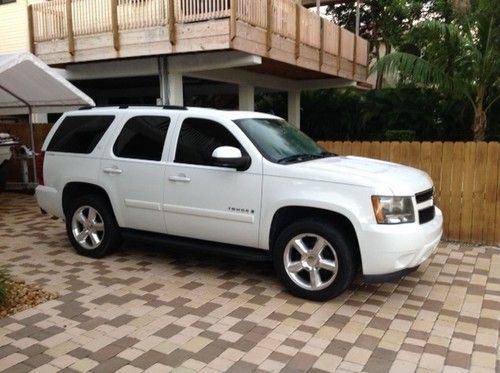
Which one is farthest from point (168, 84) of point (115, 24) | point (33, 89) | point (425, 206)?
point (425, 206)

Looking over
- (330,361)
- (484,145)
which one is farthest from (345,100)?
(330,361)

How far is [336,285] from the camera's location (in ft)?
15.0

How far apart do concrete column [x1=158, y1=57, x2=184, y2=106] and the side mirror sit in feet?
22.7

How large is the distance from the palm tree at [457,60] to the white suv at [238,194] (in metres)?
6.83

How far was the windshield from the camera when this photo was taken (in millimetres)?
5074

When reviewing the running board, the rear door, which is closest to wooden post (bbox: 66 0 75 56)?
the rear door

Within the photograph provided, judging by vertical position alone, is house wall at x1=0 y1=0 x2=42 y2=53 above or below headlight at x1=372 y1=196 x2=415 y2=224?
above

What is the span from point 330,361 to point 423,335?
97cm

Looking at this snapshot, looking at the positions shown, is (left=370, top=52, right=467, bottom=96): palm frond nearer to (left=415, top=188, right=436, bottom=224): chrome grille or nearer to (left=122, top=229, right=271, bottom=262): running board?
(left=415, top=188, right=436, bottom=224): chrome grille

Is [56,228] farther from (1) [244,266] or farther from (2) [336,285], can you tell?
(2) [336,285]

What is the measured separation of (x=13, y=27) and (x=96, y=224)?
12.1 meters

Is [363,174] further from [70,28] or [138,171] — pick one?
[70,28]

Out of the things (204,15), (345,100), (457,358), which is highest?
(204,15)

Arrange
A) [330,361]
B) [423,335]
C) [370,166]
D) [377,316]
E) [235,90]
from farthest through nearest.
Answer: [235,90] → [370,166] → [377,316] → [423,335] → [330,361]
